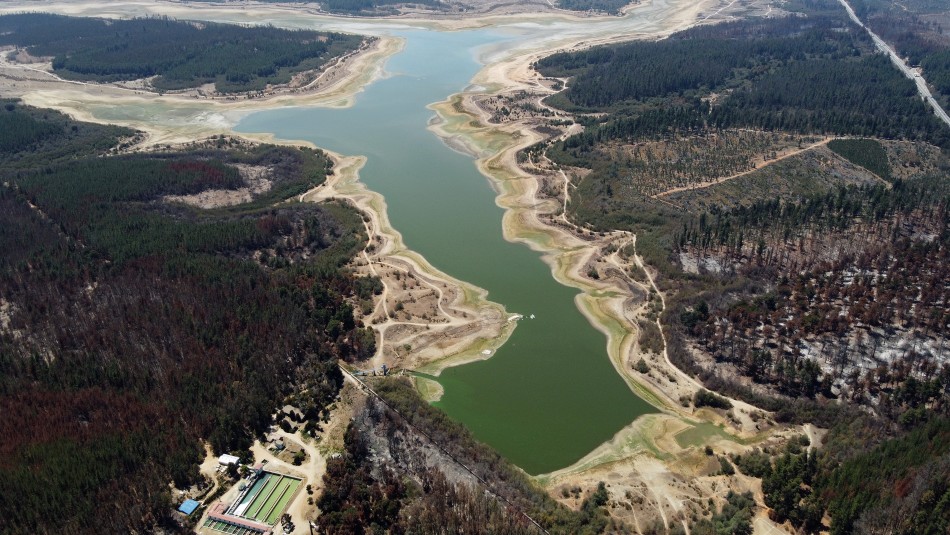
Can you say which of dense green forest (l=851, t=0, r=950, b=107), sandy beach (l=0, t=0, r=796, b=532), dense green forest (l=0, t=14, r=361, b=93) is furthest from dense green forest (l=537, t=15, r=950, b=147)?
dense green forest (l=0, t=14, r=361, b=93)

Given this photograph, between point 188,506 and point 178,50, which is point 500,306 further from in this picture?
point 178,50

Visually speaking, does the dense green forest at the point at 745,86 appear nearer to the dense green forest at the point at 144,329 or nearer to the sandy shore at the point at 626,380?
the sandy shore at the point at 626,380

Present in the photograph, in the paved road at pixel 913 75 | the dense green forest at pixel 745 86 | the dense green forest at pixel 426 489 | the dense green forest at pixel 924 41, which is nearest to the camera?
the dense green forest at pixel 426 489

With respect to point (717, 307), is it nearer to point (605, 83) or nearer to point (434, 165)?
point (434, 165)

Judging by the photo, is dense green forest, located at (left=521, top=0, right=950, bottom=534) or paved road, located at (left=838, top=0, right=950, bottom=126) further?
paved road, located at (left=838, top=0, right=950, bottom=126)

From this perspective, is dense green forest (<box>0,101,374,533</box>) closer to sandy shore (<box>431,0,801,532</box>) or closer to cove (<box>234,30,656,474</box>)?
cove (<box>234,30,656,474</box>)

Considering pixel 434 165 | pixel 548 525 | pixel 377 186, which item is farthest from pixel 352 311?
pixel 434 165

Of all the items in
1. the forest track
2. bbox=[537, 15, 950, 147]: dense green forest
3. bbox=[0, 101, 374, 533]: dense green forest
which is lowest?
bbox=[0, 101, 374, 533]: dense green forest

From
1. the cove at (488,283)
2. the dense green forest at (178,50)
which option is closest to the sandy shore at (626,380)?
the cove at (488,283)
